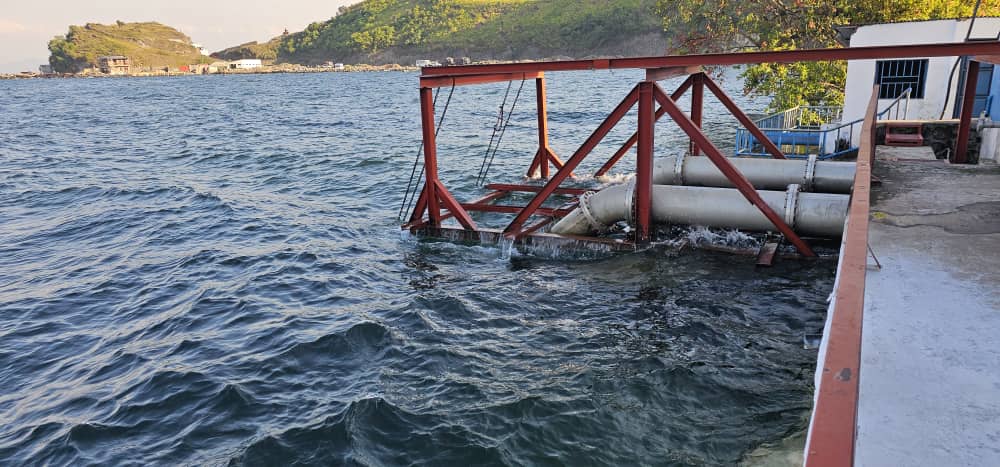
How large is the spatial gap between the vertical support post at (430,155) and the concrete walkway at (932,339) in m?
8.61

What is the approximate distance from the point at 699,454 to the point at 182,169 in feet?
87.7

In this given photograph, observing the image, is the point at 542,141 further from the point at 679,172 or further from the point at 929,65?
the point at 929,65

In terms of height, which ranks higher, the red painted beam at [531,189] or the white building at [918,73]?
the white building at [918,73]

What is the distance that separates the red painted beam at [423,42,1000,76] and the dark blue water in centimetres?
364

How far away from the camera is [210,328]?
36.6 ft

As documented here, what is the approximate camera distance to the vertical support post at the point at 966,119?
1348 cm

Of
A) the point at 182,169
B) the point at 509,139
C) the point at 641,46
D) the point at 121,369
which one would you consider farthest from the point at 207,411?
the point at 641,46

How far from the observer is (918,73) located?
20.8m

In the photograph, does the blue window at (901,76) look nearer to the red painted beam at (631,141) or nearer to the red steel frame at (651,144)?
the red painted beam at (631,141)

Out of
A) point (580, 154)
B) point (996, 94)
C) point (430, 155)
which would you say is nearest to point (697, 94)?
point (580, 154)

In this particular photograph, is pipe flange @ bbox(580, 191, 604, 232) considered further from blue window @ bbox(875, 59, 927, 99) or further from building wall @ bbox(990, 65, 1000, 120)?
blue window @ bbox(875, 59, 927, 99)

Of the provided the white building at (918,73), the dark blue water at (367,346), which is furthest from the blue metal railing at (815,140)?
the dark blue water at (367,346)

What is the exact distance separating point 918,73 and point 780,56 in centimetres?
1173

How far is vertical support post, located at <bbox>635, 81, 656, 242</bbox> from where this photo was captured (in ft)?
41.2
